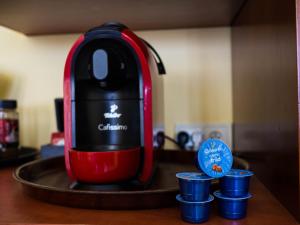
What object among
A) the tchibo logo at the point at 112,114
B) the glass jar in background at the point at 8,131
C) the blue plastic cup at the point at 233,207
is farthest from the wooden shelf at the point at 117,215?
the glass jar in background at the point at 8,131

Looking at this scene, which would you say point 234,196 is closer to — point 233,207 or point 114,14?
point 233,207

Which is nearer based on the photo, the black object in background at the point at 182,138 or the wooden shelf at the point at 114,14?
the wooden shelf at the point at 114,14

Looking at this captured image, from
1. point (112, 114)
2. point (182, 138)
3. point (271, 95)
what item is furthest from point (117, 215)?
point (182, 138)

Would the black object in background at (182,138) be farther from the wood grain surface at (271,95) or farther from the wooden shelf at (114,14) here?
the wooden shelf at (114,14)

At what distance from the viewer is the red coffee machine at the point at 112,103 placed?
0.61 meters

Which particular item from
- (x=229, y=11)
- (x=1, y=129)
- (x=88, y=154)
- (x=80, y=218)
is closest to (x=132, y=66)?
(x=88, y=154)

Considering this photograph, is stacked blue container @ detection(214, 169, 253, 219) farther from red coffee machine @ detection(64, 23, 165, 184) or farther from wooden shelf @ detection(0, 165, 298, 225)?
red coffee machine @ detection(64, 23, 165, 184)

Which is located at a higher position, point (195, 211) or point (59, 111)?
point (59, 111)

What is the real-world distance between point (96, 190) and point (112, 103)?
0.53ft

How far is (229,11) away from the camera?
0.90 meters

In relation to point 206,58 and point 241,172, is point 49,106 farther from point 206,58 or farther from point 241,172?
point 241,172

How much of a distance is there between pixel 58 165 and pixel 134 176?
31cm

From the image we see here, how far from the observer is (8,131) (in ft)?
3.19

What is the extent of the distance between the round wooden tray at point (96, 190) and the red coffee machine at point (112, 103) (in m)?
0.03
